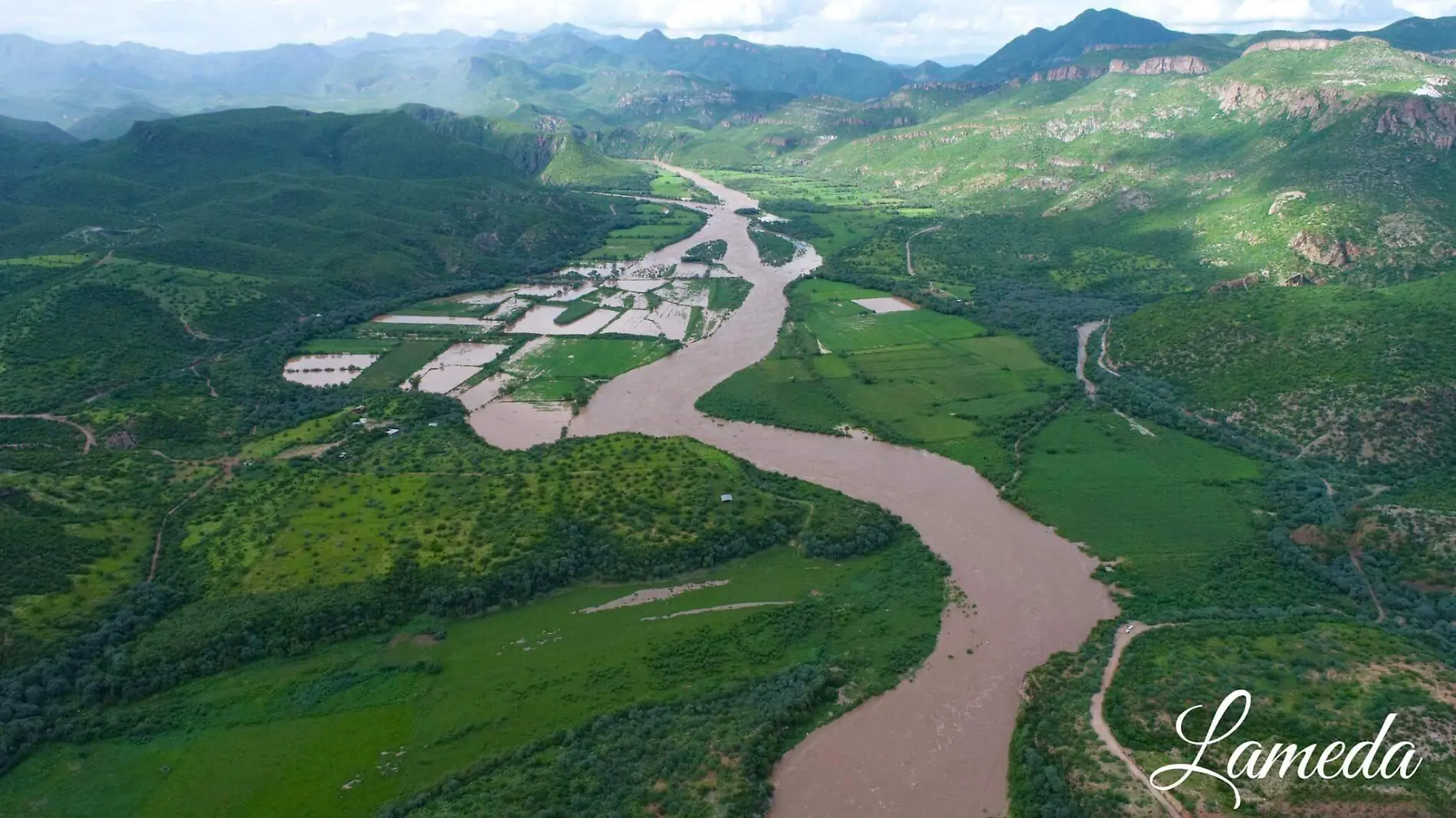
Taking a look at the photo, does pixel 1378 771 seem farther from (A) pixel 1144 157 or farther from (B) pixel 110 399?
(A) pixel 1144 157

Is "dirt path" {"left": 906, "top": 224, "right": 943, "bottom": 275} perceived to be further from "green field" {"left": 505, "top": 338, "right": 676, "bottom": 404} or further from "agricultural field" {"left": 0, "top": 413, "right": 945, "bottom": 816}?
"agricultural field" {"left": 0, "top": 413, "right": 945, "bottom": 816}

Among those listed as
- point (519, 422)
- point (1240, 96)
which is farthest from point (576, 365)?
point (1240, 96)

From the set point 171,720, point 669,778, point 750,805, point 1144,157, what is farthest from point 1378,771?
point 1144,157

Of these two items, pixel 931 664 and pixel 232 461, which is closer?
pixel 931 664

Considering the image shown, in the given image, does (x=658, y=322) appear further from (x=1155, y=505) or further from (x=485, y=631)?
(x=1155, y=505)

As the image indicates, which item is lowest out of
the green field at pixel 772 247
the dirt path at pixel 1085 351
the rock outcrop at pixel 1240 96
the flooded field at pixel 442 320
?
the dirt path at pixel 1085 351

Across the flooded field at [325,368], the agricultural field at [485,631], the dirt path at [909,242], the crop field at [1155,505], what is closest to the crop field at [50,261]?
the flooded field at [325,368]

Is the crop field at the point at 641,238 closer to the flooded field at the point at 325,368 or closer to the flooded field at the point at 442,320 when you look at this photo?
the flooded field at the point at 442,320
